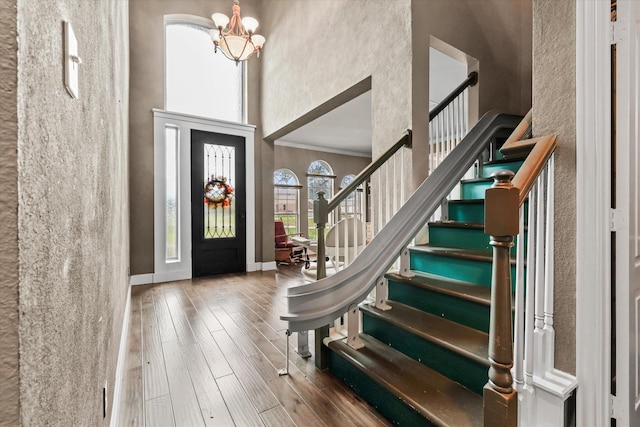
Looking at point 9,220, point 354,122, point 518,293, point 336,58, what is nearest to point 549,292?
point 518,293

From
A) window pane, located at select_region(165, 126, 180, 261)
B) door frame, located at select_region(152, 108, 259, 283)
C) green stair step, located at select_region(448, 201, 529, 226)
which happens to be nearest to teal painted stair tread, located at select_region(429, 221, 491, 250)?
green stair step, located at select_region(448, 201, 529, 226)

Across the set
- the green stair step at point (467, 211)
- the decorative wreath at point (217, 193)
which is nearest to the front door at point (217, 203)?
the decorative wreath at point (217, 193)

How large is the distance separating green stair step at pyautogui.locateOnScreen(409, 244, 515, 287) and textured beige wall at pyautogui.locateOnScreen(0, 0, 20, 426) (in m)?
2.07

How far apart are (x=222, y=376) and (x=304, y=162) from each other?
23.2 ft

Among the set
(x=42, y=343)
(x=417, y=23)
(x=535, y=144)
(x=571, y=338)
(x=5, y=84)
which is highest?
(x=417, y=23)

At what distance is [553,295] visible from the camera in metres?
1.26

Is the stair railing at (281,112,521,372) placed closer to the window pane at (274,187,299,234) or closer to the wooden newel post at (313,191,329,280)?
the wooden newel post at (313,191,329,280)

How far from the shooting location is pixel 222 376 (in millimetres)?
2039

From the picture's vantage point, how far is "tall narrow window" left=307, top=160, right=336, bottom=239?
342 inches

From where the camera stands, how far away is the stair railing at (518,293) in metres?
0.94

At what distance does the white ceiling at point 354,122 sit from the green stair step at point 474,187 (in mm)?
2112

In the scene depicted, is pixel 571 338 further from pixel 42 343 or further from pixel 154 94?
pixel 154 94

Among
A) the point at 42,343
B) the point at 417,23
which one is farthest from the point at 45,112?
the point at 417,23

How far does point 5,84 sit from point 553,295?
1729mm
